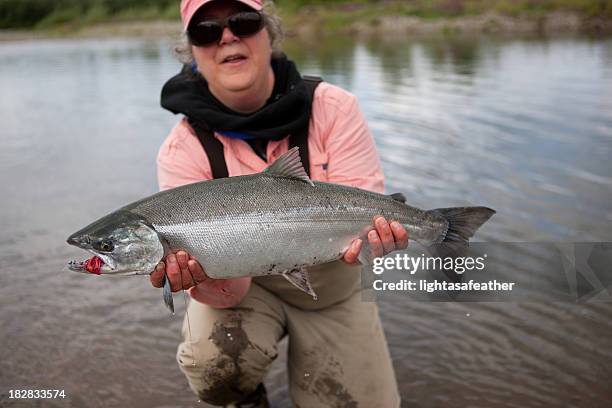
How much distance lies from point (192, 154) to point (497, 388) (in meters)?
2.52

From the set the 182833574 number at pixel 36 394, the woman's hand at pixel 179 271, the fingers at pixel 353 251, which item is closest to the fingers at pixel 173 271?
the woman's hand at pixel 179 271

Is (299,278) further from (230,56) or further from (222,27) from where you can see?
(222,27)

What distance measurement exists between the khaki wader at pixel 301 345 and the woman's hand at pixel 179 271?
2.13ft

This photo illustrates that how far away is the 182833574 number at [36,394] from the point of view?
165 inches

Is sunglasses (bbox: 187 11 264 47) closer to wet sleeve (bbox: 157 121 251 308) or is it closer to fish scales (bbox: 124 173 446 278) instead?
wet sleeve (bbox: 157 121 251 308)

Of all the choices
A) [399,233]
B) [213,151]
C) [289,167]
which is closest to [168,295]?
[289,167]

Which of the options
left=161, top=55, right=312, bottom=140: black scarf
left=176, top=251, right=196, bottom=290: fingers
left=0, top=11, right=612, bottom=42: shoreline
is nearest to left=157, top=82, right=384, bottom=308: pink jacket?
left=161, top=55, right=312, bottom=140: black scarf

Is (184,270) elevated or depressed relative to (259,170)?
depressed

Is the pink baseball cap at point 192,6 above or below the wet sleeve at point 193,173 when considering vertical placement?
above

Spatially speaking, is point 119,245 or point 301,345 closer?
point 119,245

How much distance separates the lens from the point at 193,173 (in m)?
3.61

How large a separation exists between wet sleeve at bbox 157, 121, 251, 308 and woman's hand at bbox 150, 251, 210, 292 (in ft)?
1.41

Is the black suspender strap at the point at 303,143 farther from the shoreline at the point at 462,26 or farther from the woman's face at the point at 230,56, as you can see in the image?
the shoreline at the point at 462,26

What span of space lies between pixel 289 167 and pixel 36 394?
2.58m
